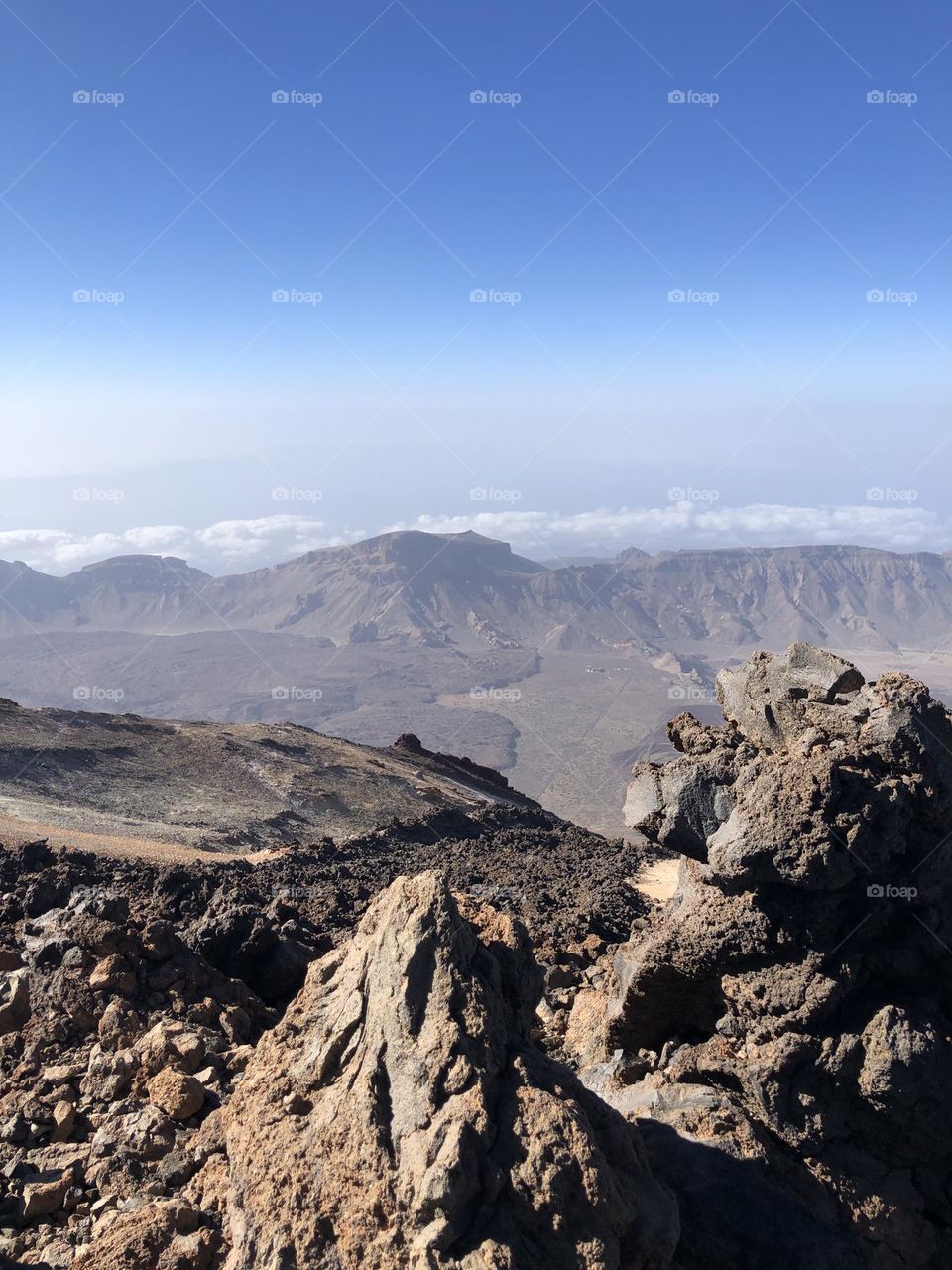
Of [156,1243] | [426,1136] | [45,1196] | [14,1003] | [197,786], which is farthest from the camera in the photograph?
[197,786]

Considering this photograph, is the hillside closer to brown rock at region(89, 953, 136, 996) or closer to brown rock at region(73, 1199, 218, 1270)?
brown rock at region(89, 953, 136, 996)

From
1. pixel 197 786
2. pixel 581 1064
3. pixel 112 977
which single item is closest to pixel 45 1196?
pixel 112 977

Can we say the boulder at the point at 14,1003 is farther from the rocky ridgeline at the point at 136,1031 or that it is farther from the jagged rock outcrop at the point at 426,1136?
the jagged rock outcrop at the point at 426,1136

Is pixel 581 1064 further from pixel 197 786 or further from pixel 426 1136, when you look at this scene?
pixel 197 786

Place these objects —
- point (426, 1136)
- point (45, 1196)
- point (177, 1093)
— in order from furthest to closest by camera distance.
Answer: point (177, 1093) < point (45, 1196) < point (426, 1136)

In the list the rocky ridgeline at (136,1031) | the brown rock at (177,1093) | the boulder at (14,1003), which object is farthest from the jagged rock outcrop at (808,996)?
the boulder at (14,1003)

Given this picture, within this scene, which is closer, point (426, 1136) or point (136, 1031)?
point (426, 1136)
